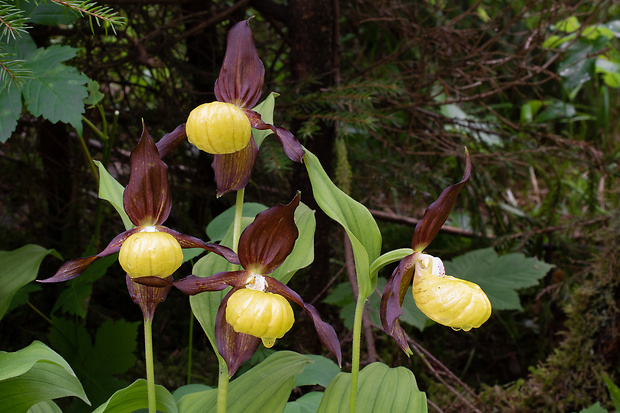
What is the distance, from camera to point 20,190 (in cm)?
175

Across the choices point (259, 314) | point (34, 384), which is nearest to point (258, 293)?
point (259, 314)

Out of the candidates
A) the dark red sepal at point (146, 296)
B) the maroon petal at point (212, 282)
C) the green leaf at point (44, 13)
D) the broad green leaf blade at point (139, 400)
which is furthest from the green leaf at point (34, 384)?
the green leaf at point (44, 13)

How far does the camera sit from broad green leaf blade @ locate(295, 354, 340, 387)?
1.05 metres

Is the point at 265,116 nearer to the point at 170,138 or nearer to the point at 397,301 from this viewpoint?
the point at 170,138

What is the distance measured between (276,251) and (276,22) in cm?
116

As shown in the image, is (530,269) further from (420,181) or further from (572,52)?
(572,52)

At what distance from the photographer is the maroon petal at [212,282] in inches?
28.1

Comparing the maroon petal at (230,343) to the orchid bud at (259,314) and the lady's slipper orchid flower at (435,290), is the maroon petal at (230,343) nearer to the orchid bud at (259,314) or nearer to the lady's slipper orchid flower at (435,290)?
the orchid bud at (259,314)

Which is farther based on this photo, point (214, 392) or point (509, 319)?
point (509, 319)

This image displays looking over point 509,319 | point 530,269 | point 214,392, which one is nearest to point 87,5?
point 214,392

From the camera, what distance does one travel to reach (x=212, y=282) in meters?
0.73

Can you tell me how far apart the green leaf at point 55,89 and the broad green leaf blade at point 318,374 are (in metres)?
0.71

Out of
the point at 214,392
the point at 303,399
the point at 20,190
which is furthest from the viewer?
the point at 20,190

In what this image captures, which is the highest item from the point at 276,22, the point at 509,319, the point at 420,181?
the point at 276,22
